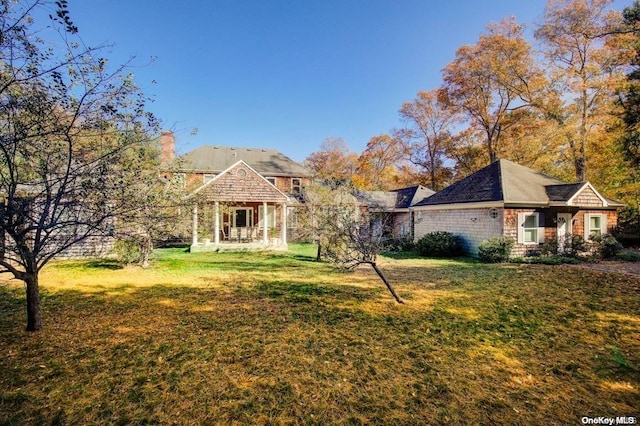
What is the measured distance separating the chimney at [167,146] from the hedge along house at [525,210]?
38.2 ft

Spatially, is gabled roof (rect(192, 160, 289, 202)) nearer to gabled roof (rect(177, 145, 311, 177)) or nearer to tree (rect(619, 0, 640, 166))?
gabled roof (rect(177, 145, 311, 177))

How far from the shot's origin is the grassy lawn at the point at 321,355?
120 inches

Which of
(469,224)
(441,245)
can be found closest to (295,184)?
(441,245)

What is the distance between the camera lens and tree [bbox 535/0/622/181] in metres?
19.1

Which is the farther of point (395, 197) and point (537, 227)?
point (395, 197)

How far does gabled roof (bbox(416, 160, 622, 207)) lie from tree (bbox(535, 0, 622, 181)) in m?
7.21

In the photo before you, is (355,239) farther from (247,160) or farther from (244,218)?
(247,160)

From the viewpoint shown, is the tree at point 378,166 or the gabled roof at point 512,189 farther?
the tree at point 378,166

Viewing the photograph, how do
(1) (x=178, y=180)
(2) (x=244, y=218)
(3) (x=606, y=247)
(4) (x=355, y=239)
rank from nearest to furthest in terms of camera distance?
1. (4) (x=355, y=239)
2. (1) (x=178, y=180)
3. (3) (x=606, y=247)
4. (2) (x=244, y=218)

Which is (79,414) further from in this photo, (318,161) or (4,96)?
(318,161)

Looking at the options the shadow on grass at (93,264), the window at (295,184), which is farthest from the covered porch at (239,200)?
the window at (295,184)

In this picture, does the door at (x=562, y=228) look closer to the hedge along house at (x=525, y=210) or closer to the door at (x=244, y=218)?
the hedge along house at (x=525, y=210)

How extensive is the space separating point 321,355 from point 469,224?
45.7 ft

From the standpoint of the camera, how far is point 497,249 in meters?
13.1
